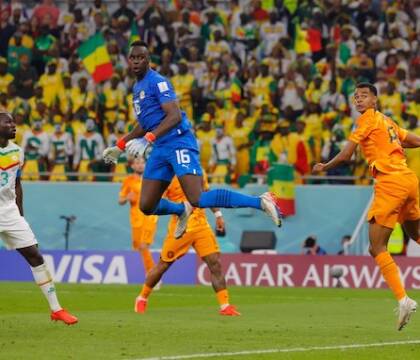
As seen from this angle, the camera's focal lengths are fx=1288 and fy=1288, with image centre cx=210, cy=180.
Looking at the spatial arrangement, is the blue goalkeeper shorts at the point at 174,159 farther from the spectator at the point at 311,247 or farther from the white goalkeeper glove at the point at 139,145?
the spectator at the point at 311,247

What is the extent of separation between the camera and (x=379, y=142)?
1364 cm

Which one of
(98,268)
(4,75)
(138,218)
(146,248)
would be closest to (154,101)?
(146,248)

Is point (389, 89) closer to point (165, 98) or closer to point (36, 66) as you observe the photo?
point (36, 66)

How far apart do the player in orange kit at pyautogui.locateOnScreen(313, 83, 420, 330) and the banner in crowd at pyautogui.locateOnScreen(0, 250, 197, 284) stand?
1286cm

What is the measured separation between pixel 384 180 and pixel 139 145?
103 inches

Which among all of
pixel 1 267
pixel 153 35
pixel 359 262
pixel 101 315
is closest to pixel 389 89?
pixel 359 262

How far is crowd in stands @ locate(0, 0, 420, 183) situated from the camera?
28.0 m

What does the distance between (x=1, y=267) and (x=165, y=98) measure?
13106mm

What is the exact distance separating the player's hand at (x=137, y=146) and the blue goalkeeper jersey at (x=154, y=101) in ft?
2.13

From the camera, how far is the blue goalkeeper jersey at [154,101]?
563 inches

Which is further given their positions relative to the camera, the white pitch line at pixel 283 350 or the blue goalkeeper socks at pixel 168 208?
the blue goalkeeper socks at pixel 168 208

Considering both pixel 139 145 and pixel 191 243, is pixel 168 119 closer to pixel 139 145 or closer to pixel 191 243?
pixel 139 145

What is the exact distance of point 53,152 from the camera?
28828 mm

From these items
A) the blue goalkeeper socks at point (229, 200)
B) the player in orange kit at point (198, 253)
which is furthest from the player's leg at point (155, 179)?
the player in orange kit at point (198, 253)
